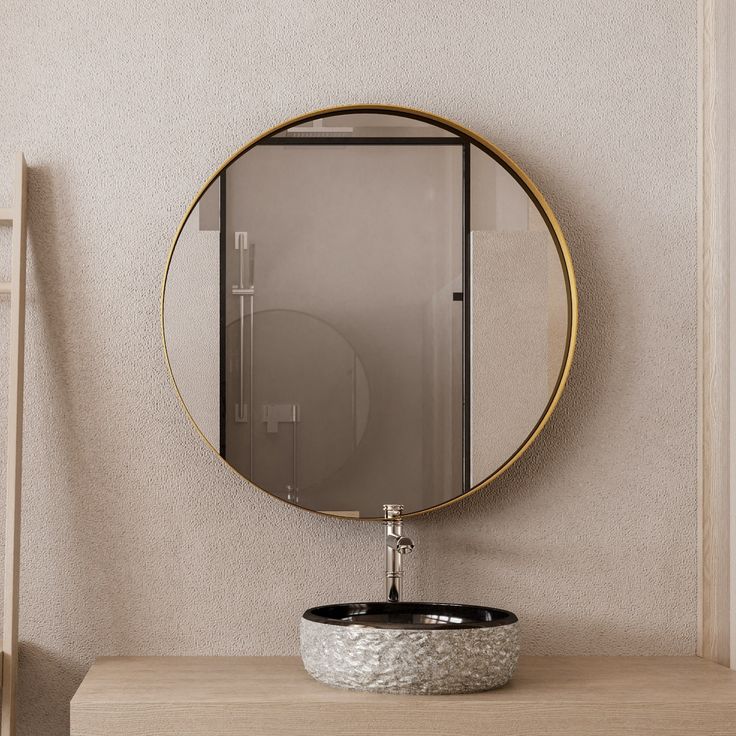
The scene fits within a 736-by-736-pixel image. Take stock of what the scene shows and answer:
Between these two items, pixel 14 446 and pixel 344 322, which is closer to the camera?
pixel 14 446

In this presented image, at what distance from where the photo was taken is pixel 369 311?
151 cm

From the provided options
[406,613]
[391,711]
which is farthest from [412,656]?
[406,613]

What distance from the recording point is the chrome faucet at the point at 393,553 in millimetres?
1431

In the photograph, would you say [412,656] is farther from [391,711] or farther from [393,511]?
[393,511]

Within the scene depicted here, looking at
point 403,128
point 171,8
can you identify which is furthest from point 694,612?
point 171,8

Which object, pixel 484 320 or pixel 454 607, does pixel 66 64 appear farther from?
pixel 454 607

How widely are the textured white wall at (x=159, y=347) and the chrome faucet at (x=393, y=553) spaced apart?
65 millimetres

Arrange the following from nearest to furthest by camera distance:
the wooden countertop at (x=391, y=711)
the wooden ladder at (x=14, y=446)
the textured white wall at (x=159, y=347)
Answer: the wooden countertop at (x=391, y=711)
the wooden ladder at (x=14, y=446)
the textured white wall at (x=159, y=347)

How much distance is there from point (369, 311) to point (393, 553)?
0.40 m

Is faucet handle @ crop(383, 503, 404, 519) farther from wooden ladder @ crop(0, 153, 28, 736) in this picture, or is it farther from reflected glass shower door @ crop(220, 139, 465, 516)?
wooden ladder @ crop(0, 153, 28, 736)

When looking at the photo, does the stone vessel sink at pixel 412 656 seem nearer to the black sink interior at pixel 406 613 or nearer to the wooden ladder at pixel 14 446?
the black sink interior at pixel 406 613

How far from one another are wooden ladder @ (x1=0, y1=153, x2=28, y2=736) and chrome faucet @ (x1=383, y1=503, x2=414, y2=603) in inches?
23.0

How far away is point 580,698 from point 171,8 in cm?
128

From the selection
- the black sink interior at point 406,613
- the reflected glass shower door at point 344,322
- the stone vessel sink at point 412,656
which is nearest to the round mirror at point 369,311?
the reflected glass shower door at point 344,322
